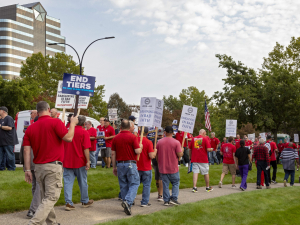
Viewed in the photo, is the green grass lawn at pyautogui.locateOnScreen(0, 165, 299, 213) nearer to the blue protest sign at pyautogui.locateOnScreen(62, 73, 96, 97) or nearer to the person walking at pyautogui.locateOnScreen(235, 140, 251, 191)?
the person walking at pyautogui.locateOnScreen(235, 140, 251, 191)

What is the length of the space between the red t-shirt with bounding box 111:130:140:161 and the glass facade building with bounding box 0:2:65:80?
104789 millimetres

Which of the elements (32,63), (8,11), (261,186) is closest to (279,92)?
(261,186)

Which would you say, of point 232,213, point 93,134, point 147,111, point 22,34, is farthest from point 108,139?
point 22,34

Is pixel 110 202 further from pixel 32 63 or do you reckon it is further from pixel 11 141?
pixel 32 63

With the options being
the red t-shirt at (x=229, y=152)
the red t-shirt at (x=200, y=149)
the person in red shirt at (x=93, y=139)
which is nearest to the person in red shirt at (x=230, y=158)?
the red t-shirt at (x=229, y=152)

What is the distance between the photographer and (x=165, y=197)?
904 cm

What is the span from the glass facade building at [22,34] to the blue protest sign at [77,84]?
103 metres

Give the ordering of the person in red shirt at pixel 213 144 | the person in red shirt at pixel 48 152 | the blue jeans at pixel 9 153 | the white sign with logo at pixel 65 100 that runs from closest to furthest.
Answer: the person in red shirt at pixel 48 152 < the white sign with logo at pixel 65 100 < the blue jeans at pixel 9 153 < the person in red shirt at pixel 213 144

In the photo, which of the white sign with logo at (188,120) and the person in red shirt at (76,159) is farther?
the white sign with logo at (188,120)

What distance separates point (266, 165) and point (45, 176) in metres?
10.8

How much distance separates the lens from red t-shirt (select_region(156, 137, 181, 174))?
8.95 meters

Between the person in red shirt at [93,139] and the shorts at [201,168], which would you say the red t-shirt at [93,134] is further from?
the shorts at [201,168]

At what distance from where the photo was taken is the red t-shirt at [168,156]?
29.4ft

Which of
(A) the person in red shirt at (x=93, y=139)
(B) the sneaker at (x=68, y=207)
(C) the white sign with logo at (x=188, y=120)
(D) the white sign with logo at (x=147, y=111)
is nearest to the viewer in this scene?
(B) the sneaker at (x=68, y=207)
